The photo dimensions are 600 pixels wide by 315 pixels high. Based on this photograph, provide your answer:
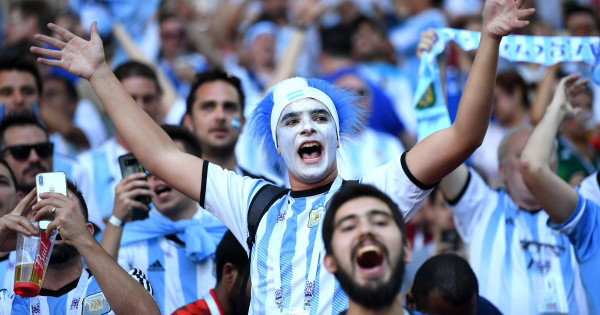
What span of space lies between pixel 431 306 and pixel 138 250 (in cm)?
183

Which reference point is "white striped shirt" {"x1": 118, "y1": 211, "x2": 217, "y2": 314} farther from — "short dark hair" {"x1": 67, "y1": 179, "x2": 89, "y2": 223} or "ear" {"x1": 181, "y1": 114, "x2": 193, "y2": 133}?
"ear" {"x1": 181, "y1": 114, "x2": 193, "y2": 133}

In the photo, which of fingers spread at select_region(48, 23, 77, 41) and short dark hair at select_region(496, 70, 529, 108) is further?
short dark hair at select_region(496, 70, 529, 108)

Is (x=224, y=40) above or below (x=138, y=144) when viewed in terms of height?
above

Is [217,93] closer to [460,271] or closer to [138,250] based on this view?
[138,250]

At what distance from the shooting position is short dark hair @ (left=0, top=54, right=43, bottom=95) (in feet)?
22.6

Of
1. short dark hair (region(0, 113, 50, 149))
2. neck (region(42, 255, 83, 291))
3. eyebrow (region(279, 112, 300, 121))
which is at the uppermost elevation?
short dark hair (region(0, 113, 50, 149))

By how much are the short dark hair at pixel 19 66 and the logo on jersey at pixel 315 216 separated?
12.4ft

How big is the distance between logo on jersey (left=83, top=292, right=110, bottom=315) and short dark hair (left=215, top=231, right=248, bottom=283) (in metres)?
0.87

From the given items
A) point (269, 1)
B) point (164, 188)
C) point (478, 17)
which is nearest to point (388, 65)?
point (478, 17)

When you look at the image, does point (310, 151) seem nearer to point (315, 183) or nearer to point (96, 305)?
point (315, 183)

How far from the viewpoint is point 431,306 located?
464 centimetres

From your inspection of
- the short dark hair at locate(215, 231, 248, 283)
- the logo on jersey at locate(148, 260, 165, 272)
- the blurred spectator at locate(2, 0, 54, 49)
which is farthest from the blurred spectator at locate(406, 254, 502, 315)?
the blurred spectator at locate(2, 0, 54, 49)

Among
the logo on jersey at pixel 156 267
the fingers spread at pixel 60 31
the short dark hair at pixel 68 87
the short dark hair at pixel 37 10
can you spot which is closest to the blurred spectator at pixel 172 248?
the logo on jersey at pixel 156 267

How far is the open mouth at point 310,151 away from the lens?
4.07 meters
